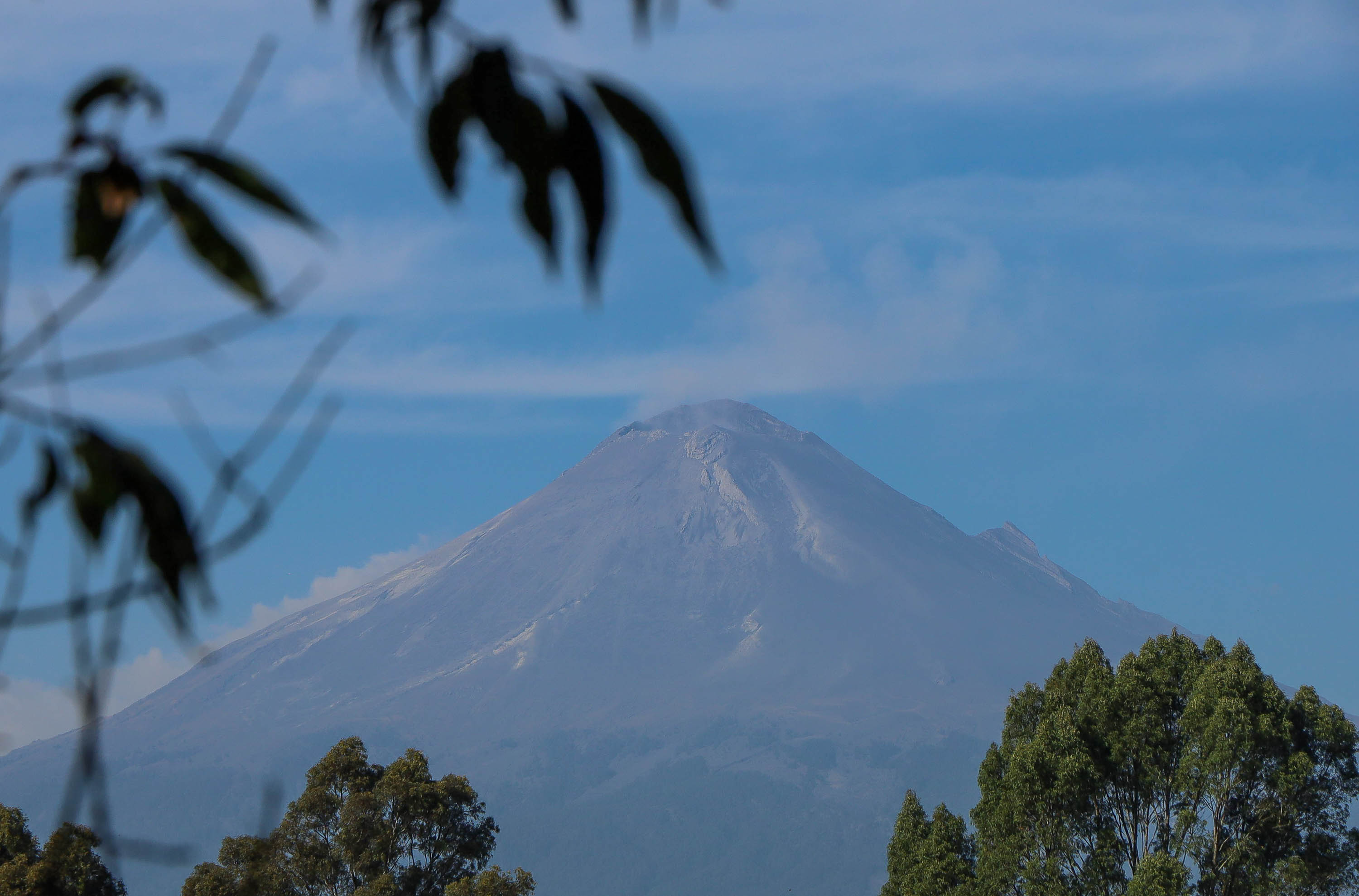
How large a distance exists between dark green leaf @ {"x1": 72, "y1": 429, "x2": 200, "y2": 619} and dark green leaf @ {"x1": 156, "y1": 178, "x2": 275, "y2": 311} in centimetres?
25

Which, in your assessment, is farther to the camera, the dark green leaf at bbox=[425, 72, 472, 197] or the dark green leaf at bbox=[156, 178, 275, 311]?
the dark green leaf at bbox=[425, 72, 472, 197]

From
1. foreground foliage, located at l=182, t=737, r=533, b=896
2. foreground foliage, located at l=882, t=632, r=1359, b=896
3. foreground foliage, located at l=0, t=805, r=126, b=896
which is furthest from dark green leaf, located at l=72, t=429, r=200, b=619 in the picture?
foreground foliage, located at l=182, t=737, r=533, b=896

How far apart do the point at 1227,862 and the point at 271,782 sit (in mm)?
23147

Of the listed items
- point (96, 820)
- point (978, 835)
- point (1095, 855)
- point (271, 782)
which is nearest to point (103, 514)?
point (96, 820)

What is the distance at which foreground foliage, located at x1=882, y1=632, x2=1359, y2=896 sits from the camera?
72.7 ft

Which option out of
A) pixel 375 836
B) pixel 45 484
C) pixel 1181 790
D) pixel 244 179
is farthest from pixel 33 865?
pixel 244 179

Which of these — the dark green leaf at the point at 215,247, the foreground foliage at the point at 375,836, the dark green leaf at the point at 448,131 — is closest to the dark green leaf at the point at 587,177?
the dark green leaf at the point at 448,131

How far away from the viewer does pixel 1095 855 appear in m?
22.3

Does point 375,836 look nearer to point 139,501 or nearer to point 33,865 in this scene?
point 33,865

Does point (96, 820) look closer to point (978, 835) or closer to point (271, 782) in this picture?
point (271, 782)

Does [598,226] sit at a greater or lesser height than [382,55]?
lesser

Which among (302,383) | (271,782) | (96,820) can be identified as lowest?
(96,820)

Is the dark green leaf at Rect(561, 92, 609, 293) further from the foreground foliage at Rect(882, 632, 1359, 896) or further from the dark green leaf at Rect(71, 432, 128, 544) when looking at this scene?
the foreground foliage at Rect(882, 632, 1359, 896)

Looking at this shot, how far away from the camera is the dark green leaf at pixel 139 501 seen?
1338 mm
